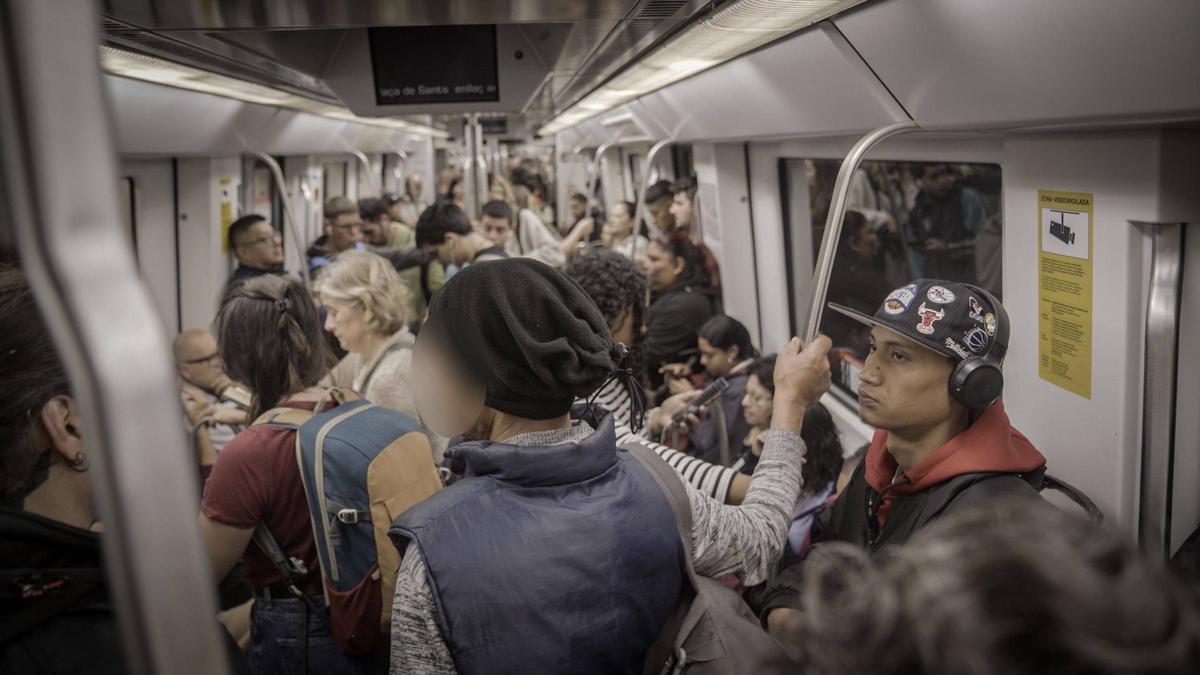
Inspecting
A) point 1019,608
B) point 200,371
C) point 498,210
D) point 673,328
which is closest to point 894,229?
point 673,328

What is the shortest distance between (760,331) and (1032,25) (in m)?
3.72

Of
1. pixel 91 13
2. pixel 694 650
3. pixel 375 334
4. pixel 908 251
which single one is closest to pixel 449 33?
pixel 375 334

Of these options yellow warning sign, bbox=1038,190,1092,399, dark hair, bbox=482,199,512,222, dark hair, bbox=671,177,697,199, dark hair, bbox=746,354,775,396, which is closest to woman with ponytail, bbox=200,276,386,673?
dark hair, bbox=746,354,775,396

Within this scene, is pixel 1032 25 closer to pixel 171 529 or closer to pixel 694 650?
pixel 694 650

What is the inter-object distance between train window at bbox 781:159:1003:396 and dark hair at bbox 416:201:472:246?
1806mm

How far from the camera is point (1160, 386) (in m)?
2.01

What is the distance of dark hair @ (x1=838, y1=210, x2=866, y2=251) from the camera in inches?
159

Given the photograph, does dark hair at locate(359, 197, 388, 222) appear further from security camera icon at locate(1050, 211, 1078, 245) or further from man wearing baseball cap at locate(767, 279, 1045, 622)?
security camera icon at locate(1050, 211, 1078, 245)

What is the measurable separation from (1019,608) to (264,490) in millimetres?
1811

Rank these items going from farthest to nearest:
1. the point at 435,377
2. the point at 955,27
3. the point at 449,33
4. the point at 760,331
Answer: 1. the point at 760,331
2. the point at 449,33
3. the point at 955,27
4. the point at 435,377

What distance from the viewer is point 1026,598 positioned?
0.64 m

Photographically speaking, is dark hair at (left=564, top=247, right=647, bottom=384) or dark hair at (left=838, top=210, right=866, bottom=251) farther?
dark hair at (left=838, top=210, right=866, bottom=251)

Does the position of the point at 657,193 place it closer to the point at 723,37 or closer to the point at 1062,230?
the point at 723,37

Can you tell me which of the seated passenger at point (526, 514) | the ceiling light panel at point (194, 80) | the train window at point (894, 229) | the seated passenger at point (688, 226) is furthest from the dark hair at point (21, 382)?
the seated passenger at point (688, 226)
